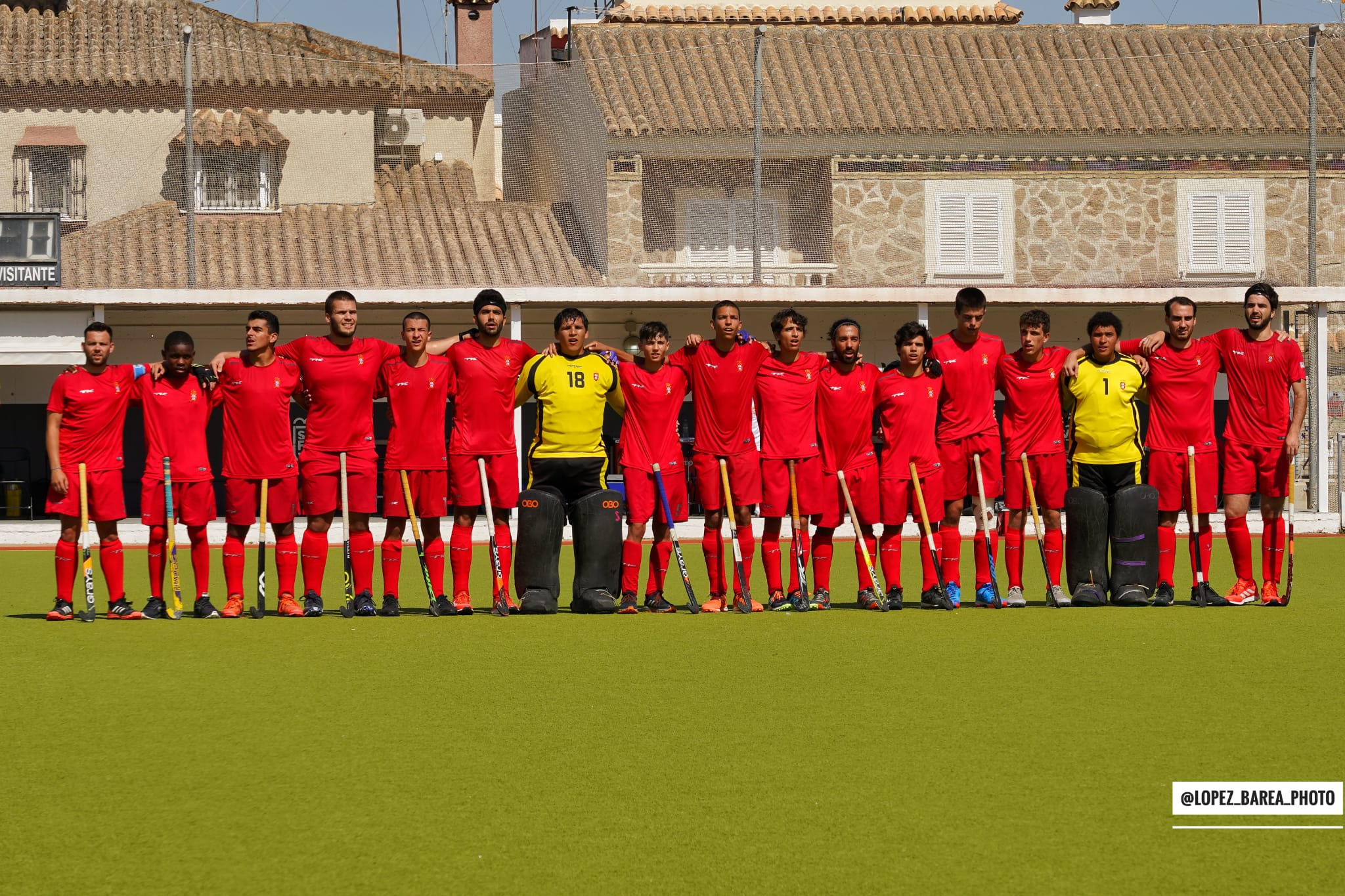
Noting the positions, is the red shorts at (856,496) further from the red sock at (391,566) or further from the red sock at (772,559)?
the red sock at (391,566)

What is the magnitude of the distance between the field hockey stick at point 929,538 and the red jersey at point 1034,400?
0.52 meters

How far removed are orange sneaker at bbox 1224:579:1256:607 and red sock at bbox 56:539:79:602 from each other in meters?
6.05

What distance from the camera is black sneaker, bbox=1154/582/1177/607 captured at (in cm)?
930

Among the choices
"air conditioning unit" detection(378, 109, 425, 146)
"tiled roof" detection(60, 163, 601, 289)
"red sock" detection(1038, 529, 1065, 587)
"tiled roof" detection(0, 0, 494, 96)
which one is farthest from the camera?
"air conditioning unit" detection(378, 109, 425, 146)

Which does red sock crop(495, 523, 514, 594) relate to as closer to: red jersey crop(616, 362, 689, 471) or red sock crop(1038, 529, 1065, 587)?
red jersey crop(616, 362, 689, 471)

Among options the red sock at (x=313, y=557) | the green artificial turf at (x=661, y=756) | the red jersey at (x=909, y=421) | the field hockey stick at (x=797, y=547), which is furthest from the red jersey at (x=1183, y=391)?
the red sock at (x=313, y=557)

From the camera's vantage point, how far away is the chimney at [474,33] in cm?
2970

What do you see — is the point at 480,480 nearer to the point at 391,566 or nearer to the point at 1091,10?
the point at 391,566

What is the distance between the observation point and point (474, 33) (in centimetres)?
3014

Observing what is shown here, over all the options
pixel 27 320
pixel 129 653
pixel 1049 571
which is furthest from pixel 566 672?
pixel 27 320

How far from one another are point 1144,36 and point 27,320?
1748cm

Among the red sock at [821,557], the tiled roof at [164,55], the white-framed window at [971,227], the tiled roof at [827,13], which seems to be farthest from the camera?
the tiled roof at [827,13]

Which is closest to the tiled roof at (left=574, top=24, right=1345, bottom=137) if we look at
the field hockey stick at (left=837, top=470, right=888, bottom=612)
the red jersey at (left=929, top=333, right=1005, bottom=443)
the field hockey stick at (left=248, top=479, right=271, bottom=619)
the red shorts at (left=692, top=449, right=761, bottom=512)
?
the red jersey at (left=929, top=333, right=1005, bottom=443)

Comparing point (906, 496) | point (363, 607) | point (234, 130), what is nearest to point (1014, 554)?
point (906, 496)
